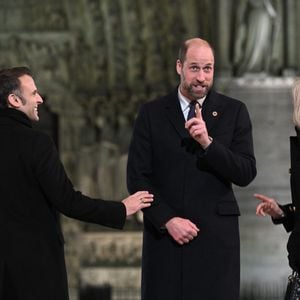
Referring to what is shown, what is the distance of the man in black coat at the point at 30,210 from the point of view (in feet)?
13.1

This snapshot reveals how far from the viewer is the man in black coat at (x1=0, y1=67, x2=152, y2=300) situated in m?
4.01

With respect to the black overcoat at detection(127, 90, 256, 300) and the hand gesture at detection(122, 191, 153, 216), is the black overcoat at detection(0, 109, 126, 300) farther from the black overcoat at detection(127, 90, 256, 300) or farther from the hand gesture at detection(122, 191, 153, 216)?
the black overcoat at detection(127, 90, 256, 300)

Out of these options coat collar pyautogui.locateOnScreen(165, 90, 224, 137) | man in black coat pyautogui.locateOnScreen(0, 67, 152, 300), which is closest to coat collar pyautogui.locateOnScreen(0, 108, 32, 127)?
man in black coat pyautogui.locateOnScreen(0, 67, 152, 300)

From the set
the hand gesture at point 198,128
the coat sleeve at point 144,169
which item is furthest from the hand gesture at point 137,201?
the hand gesture at point 198,128

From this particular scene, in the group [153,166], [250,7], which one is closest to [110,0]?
[250,7]

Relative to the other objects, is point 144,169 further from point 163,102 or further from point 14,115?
point 14,115

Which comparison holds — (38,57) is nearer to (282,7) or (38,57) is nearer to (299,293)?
(282,7)

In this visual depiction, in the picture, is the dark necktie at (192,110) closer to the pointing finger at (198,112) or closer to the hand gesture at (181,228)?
the pointing finger at (198,112)

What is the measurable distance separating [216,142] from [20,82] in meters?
0.80

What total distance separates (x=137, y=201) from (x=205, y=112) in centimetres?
48

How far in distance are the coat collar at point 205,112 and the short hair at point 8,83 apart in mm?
656

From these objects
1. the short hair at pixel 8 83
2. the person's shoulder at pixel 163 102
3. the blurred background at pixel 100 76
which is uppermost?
the short hair at pixel 8 83

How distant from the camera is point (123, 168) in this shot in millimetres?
12023

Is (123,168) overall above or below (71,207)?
below
